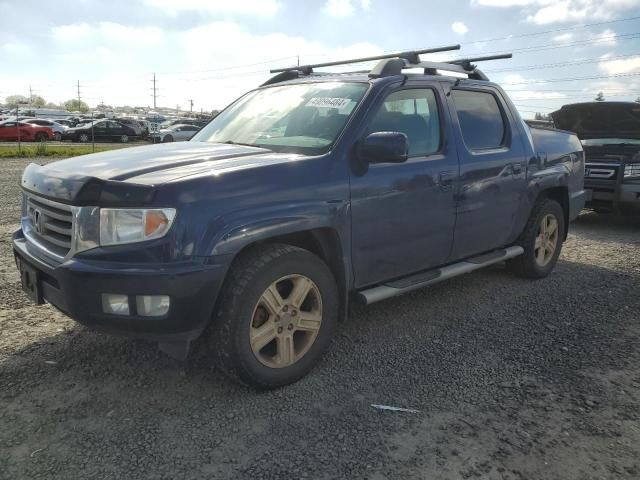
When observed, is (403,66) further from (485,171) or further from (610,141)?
(610,141)

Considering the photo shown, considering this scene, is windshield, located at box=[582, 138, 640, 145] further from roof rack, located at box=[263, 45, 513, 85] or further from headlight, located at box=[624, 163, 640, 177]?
roof rack, located at box=[263, 45, 513, 85]

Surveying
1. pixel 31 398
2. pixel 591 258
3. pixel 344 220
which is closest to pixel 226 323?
pixel 344 220

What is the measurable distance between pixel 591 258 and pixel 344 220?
4305 mm

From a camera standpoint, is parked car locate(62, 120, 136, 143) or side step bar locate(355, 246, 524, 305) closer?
side step bar locate(355, 246, 524, 305)

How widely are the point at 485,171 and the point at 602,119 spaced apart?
20.5 ft

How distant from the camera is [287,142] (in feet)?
11.7

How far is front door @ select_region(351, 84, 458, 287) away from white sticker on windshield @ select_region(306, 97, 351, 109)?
8.8 inches

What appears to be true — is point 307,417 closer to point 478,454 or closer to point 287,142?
point 478,454

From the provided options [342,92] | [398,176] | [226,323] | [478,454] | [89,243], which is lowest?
[478,454]

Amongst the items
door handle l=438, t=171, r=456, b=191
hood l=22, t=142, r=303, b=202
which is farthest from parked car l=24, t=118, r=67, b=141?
door handle l=438, t=171, r=456, b=191

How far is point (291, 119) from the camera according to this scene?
377cm

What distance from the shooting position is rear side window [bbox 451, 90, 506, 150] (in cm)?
430

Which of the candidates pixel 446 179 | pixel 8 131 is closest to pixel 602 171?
pixel 446 179

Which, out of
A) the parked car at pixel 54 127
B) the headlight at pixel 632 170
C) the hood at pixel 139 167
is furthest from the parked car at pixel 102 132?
the hood at pixel 139 167
